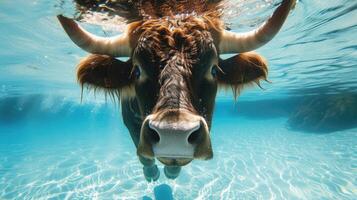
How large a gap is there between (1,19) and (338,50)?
16.8 m

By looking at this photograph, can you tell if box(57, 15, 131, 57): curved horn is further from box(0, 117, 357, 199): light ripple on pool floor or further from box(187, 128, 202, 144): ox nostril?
box(0, 117, 357, 199): light ripple on pool floor

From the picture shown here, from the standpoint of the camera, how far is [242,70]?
3.98m

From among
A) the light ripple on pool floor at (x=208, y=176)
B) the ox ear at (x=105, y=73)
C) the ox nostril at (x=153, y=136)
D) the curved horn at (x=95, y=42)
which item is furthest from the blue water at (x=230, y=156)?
the ox nostril at (x=153, y=136)

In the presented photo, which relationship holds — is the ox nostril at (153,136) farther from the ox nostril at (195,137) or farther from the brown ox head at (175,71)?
the ox nostril at (195,137)

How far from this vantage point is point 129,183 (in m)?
9.48

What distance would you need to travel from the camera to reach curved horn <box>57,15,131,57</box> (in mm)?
3635

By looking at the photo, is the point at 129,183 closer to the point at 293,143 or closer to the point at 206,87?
the point at 206,87

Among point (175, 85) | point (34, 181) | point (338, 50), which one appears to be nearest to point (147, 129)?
point (175, 85)

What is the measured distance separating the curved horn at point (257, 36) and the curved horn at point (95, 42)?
58.5 inches

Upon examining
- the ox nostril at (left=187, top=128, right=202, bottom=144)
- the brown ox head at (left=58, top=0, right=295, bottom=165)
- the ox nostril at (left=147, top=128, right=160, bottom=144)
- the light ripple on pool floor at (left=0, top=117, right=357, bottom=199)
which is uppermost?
the brown ox head at (left=58, top=0, right=295, bottom=165)

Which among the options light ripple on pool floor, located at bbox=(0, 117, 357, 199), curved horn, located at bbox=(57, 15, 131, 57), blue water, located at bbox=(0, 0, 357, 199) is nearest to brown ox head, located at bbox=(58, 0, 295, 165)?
curved horn, located at bbox=(57, 15, 131, 57)

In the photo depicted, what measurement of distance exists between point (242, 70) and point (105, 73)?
2070 millimetres

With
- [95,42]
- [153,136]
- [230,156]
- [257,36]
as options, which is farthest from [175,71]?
[230,156]

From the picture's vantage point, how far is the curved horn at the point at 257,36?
332 cm
